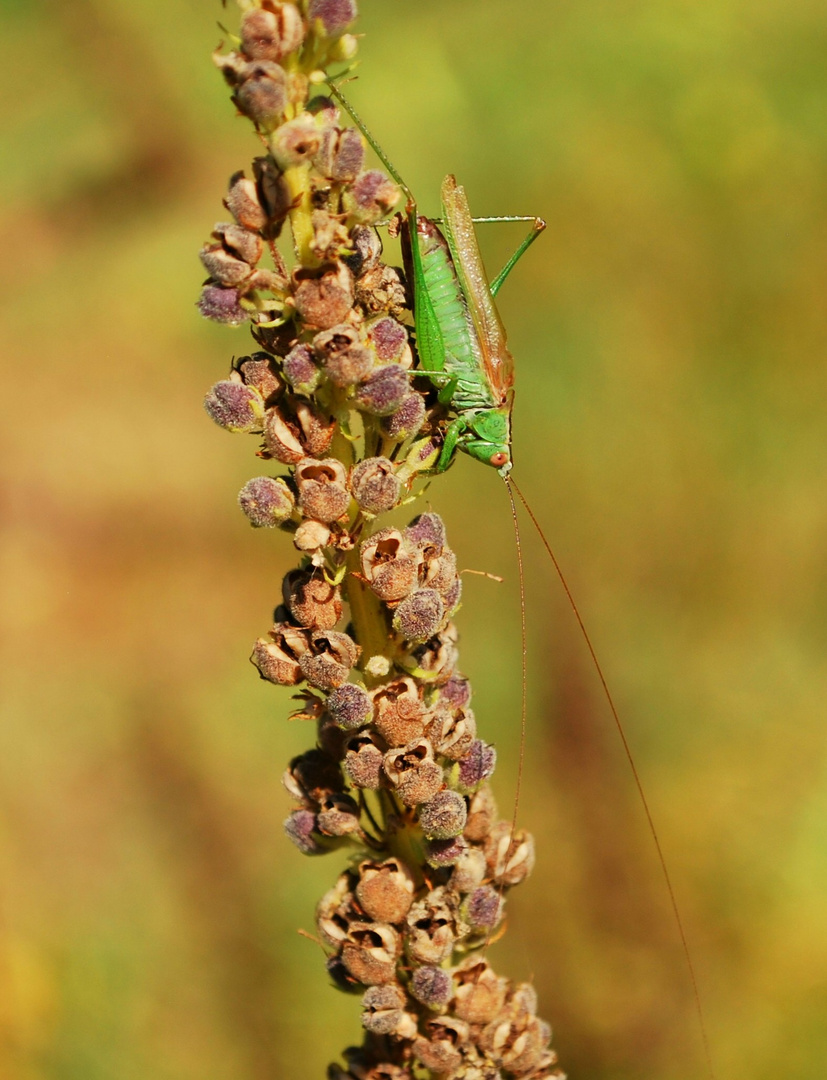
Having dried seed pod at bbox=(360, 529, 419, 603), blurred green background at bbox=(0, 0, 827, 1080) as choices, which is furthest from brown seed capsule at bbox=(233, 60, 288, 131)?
blurred green background at bbox=(0, 0, 827, 1080)

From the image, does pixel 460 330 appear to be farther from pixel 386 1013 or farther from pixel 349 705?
pixel 386 1013

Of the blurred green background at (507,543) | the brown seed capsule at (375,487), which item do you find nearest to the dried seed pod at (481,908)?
the brown seed capsule at (375,487)

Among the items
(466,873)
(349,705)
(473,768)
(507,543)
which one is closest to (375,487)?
(349,705)

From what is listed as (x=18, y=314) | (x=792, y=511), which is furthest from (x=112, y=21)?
(x=792, y=511)

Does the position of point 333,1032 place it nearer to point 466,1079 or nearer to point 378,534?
point 466,1079

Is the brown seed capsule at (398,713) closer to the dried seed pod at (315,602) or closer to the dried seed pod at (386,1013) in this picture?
the dried seed pod at (315,602)
